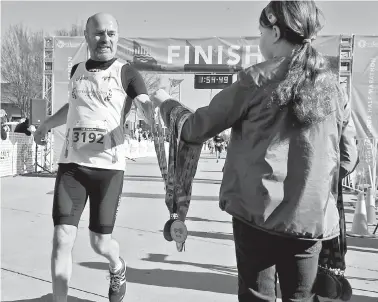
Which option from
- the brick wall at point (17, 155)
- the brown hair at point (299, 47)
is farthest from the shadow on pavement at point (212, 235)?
the brick wall at point (17, 155)

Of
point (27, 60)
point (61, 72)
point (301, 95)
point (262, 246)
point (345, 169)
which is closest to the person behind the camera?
point (301, 95)

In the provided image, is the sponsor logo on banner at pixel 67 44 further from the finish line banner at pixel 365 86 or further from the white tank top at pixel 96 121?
the white tank top at pixel 96 121

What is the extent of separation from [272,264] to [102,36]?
6.25ft

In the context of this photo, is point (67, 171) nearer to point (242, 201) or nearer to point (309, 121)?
point (242, 201)

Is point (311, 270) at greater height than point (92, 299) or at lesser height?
greater

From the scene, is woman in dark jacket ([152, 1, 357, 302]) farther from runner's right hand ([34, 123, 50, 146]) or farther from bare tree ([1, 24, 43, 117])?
bare tree ([1, 24, 43, 117])

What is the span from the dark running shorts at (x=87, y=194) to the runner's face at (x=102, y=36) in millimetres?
742

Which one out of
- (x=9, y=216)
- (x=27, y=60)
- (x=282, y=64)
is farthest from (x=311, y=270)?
(x=27, y=60)

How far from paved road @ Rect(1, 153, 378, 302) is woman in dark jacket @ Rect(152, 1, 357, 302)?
186cm

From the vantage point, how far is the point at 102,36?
3043 mm

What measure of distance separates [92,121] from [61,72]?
10.9m

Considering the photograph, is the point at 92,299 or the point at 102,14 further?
the point at 92,299

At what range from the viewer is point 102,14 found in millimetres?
3072

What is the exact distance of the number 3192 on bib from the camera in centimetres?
295
